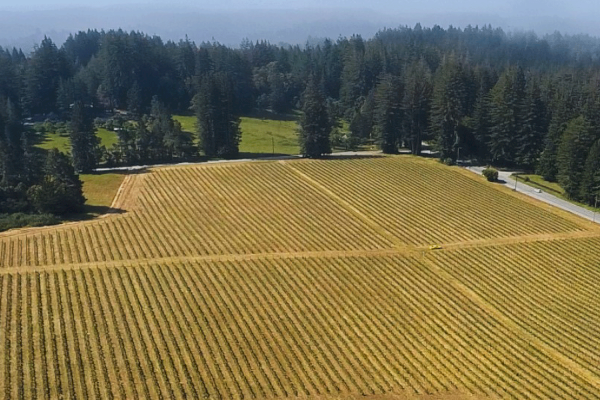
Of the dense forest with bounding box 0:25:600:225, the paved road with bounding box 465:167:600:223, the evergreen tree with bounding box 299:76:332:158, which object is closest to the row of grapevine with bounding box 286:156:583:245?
the evergreen tree with bounding box 299:76:332:158

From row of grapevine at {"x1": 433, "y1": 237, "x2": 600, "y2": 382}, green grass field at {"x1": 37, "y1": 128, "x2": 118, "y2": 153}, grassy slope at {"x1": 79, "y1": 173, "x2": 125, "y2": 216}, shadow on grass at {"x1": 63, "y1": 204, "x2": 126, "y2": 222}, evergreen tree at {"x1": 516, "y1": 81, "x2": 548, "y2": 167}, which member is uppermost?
evergreen tree at {"x1": 516, "y1": 81, "x2": 548, "y2": 167}

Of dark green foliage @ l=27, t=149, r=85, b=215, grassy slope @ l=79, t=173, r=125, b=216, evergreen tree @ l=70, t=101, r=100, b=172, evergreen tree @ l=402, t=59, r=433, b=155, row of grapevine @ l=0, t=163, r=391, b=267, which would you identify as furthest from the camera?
evergreen tree @ l=402, t=59, r=433, b=155

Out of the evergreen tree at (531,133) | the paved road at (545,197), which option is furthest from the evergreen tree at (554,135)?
the paved road at (545,197)

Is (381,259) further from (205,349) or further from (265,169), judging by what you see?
(265,169)

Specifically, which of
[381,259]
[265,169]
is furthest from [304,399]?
[265,169]

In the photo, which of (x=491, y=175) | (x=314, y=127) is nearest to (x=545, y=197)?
(x=491, y=175)

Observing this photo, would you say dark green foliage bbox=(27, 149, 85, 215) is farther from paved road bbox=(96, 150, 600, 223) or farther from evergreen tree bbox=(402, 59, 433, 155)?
evergreen tree bbox=(402, 59, 433, 155)

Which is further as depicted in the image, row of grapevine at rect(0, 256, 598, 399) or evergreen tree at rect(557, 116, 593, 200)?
evergreen tree at rect(557, 116, 593, 200)

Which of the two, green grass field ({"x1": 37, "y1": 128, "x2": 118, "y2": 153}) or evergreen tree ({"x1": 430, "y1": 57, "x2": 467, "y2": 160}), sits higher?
evergreen tree ({"x1": 430, "y1": 57, "x2": 467, "y2": 160})

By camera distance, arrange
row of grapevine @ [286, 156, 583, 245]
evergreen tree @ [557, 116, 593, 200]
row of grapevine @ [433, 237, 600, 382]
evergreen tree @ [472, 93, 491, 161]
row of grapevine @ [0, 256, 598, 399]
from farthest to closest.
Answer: evergreen tree @ [472, 93, 491, 161], evergreen tree @ [557, 116, 593, 200], row of grapevine @ [286, 156, 583, 245], row of grapevine @ [433, 237, 600, 382], row of grapevine @ [0, 256, 598, 399]
